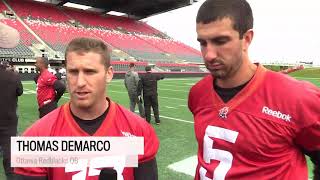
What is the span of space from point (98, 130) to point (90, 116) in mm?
107

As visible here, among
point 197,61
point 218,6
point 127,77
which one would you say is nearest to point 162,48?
point 197,61

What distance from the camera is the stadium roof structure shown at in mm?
42763

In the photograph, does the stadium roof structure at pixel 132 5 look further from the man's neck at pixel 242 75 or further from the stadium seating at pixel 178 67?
the man's neck at pixel 242 75

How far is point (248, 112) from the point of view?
214 centimetres

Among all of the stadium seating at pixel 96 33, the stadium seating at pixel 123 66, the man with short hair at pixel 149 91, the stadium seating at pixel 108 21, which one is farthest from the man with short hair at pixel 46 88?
the stadium seating at pixel 108 21

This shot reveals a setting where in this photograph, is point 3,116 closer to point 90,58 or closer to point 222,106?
point 90,58

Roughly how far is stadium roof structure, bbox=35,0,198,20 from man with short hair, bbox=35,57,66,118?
36.6 m

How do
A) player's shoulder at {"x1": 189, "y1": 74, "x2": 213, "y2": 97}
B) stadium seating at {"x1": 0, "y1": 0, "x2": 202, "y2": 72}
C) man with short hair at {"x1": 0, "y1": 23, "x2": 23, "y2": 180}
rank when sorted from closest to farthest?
player's shoulder at {"x1": 189, "y1": 74, "x2": 213, "y2": 97} → man with short hair at {"x1": 0, "y1": 23, "x2": 23, "y2": 180} → stadium seating at {"x1": 0, "y1": 0, "x2": 202, "y2": 72}

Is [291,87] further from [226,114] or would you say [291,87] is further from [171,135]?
[171,135]

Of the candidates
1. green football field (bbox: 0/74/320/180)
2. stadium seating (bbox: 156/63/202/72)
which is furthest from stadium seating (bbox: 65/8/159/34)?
green football field (bbox: 0/74/320/180)

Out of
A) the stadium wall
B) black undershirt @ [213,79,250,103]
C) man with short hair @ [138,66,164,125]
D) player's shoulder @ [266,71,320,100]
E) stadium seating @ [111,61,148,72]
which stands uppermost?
player's shoulder @ [266,71,320,100]

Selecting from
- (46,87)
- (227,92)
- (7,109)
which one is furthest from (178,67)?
(227,92)

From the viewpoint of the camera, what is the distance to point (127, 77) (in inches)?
468

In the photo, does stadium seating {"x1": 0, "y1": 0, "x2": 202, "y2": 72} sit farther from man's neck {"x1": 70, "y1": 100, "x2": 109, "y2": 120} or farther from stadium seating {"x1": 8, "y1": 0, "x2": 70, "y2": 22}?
man's neck {"x1": 70, "y1": 100, "x2": 109, "y2": 120}
